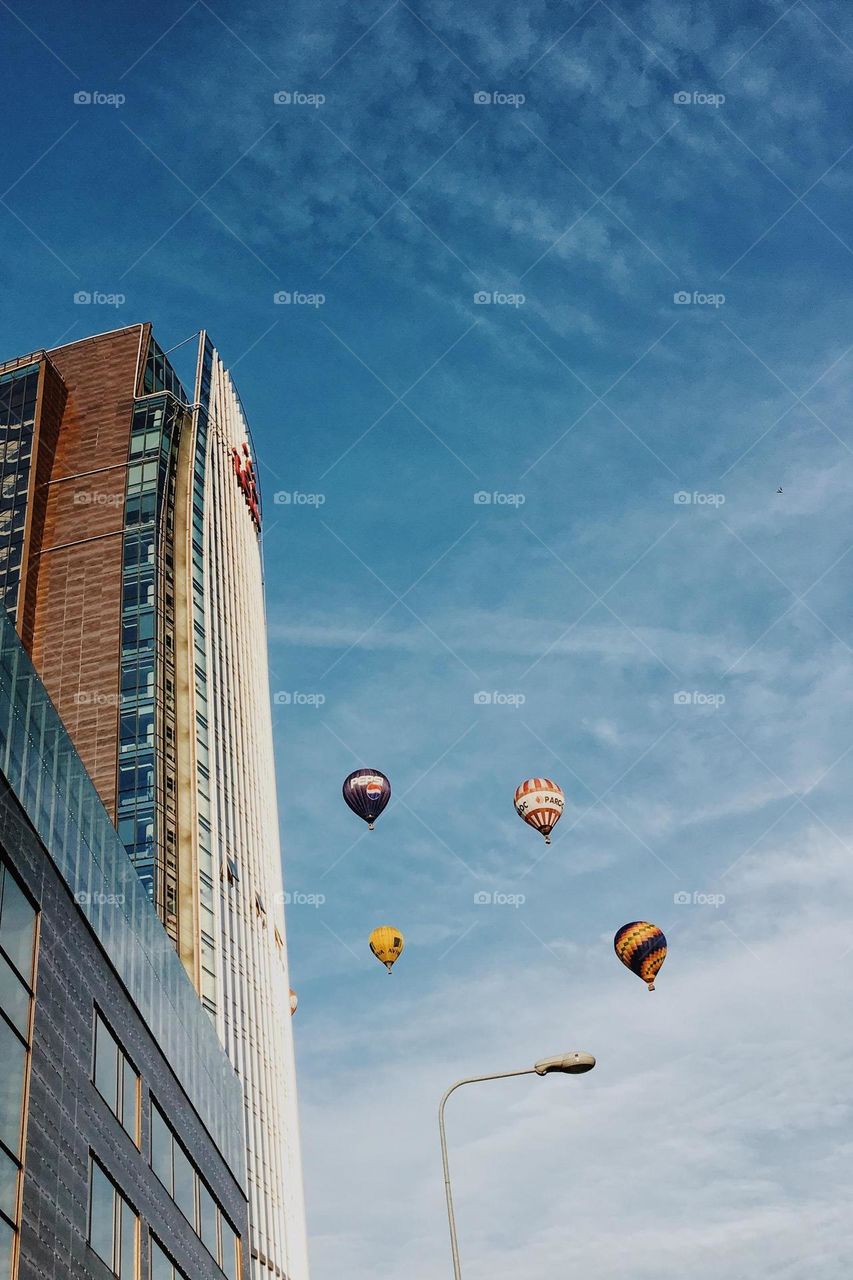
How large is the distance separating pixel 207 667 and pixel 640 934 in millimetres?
52653

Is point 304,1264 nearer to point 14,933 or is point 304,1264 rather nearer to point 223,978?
point 223,978

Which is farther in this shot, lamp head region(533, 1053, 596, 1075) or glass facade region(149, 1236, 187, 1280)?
glass facade region(149, 1236, 187, 1280)

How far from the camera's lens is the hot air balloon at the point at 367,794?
6862 cm

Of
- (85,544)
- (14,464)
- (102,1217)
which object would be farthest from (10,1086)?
(14,464)

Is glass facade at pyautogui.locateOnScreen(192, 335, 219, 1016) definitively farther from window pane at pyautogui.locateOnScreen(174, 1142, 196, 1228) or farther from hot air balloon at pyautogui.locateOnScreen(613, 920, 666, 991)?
window pane at pyautogui.locateOnScreen(174, 1142, 196, 1228)

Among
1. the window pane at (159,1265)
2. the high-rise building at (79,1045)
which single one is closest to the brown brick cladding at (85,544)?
the high-rise building at (79,1045)

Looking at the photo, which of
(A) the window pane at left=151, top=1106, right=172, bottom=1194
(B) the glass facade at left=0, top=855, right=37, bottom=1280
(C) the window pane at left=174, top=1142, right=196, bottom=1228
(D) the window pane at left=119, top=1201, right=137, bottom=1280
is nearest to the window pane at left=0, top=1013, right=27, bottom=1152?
(B) the glass facade at left=0, top=855, right=37, bottom=1280

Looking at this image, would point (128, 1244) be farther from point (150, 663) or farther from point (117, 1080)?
point (150, 663)

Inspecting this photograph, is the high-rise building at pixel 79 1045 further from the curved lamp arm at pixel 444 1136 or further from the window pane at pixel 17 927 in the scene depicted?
the curved lamp arm at pixel 444 1136

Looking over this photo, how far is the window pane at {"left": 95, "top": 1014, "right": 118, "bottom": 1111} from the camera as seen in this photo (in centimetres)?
2805

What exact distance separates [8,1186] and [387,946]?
147 feet

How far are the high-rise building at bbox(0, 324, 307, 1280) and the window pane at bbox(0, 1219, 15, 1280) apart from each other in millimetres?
62168

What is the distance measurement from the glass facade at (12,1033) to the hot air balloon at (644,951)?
3785 cm

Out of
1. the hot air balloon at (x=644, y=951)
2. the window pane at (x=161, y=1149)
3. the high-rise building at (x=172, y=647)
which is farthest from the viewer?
the high-rise building at (x=172, y=647)
